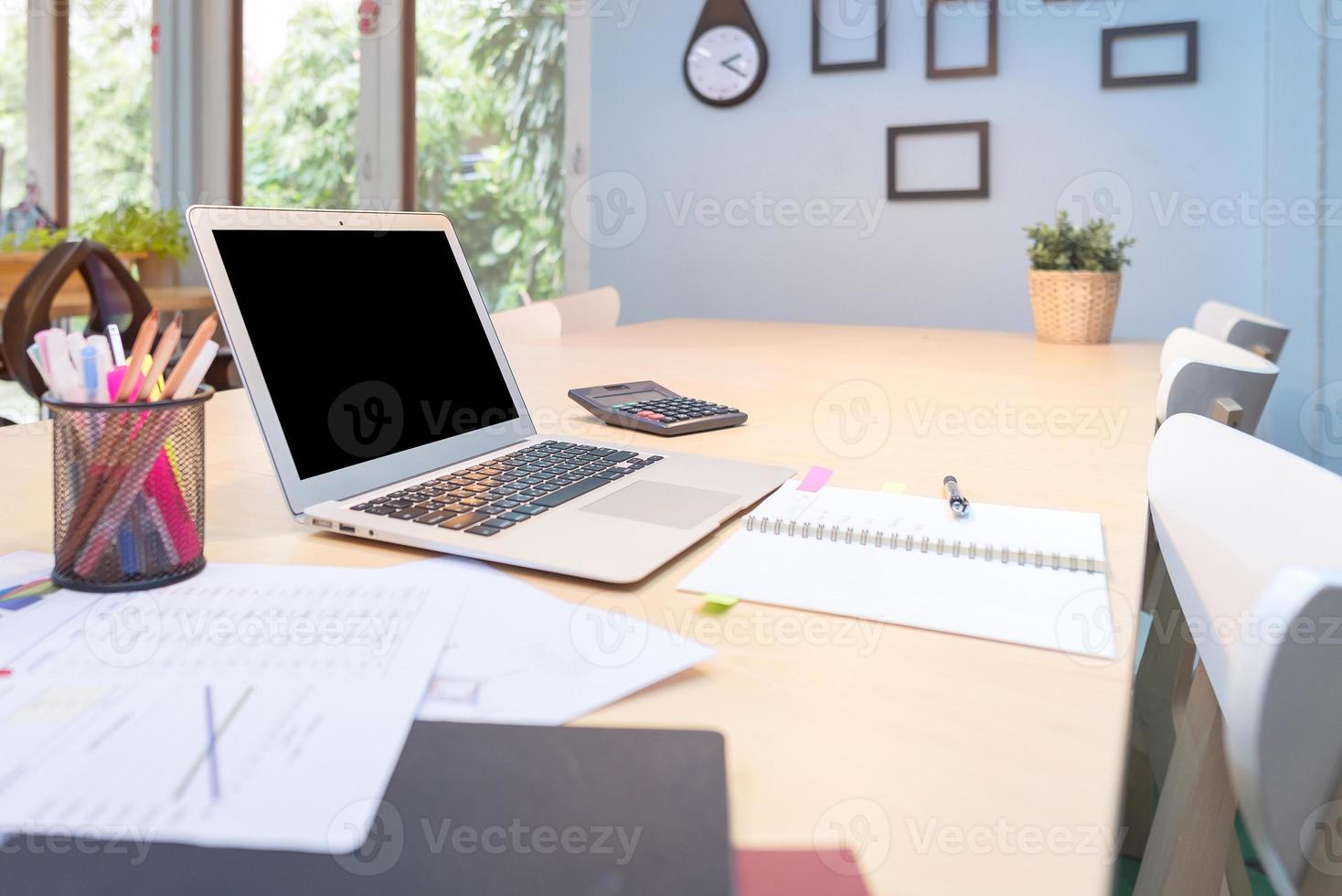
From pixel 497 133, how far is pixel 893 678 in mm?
3989

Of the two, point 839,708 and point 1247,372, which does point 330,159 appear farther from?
point 839,708

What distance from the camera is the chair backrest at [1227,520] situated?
620mm

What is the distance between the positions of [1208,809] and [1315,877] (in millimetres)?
188

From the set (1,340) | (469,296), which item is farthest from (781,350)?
(1,340)

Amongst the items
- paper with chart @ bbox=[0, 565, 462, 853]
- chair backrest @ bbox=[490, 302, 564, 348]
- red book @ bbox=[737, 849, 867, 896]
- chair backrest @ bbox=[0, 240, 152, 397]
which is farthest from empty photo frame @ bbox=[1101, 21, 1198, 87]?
red book @ bbox=[737, 849, 867, 896]

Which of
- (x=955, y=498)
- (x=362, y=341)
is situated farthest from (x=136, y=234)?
(x=955, y=498)

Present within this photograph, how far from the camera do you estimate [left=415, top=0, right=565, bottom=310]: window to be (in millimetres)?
4039

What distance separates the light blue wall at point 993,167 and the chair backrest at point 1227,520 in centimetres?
173

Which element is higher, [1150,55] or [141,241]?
[1150,55]

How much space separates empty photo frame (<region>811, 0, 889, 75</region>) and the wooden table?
2280mm

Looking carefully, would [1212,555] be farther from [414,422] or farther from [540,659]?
[414,422]

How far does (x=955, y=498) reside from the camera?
818 millimetres

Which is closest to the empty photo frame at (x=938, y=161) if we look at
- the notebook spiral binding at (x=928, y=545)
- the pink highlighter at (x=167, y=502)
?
the notebook spiral binding at (x=928, y=545)

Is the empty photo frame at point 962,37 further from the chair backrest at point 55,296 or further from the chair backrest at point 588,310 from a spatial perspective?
the chair backrest at point 55,296
